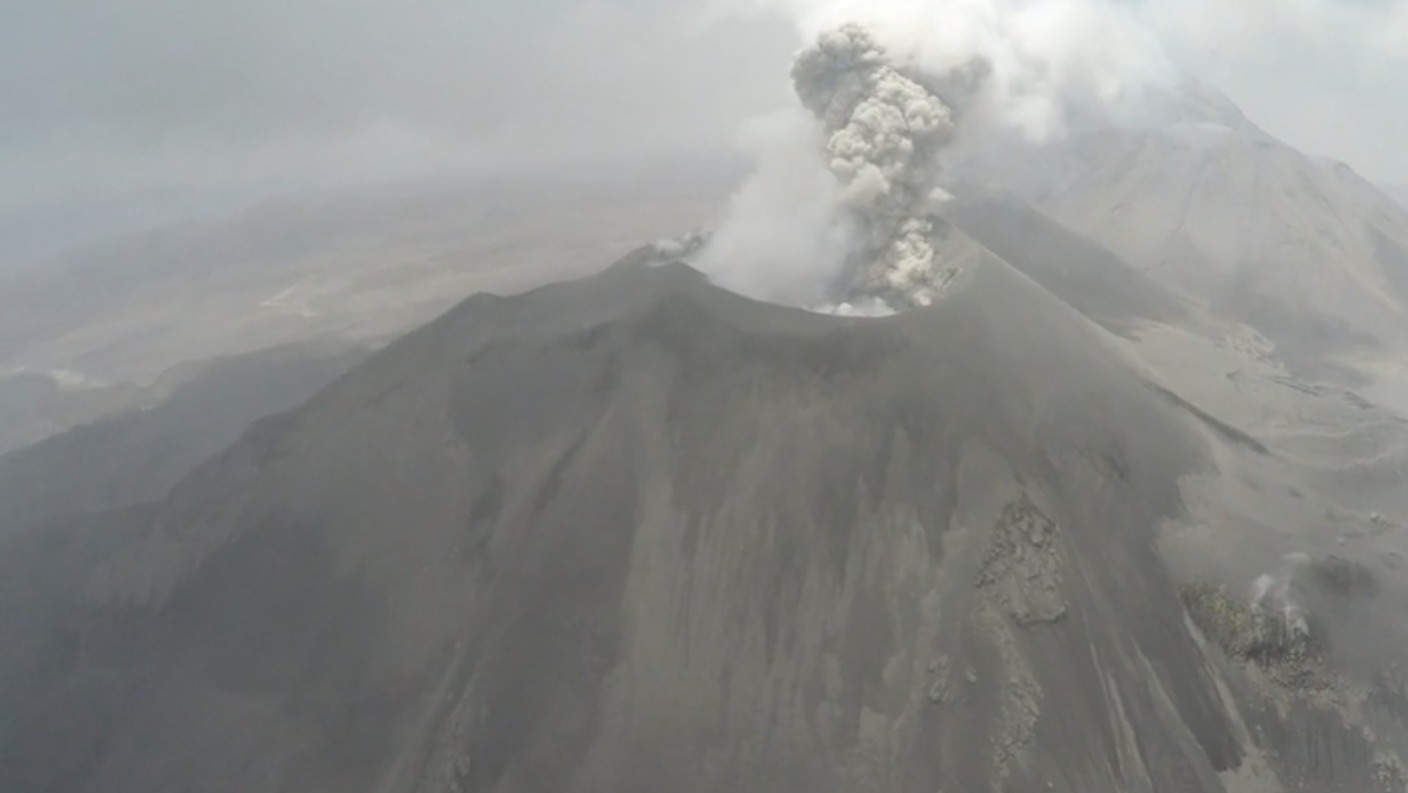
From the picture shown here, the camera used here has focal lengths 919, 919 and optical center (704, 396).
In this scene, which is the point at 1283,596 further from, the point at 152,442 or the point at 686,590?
the point at 152,442

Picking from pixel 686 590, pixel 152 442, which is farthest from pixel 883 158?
pixel 152 442

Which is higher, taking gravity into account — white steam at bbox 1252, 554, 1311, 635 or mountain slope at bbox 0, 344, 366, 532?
white steam at bbox 1252, 554, 1311, 635

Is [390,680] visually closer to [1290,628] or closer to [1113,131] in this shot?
[1290,628]

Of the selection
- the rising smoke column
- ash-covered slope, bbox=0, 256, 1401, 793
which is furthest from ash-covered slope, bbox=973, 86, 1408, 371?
ash-covered slope, bbox=0, 256, 1401, 793

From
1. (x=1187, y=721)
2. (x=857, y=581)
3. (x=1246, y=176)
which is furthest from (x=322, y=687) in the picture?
(x=1246, y=176)

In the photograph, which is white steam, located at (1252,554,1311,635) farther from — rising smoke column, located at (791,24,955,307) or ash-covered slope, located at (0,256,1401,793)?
rising smoke column, located at (791,24,955,307)

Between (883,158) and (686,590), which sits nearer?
(686,590)
